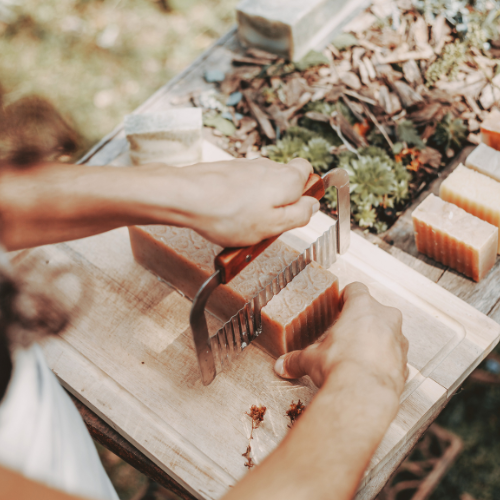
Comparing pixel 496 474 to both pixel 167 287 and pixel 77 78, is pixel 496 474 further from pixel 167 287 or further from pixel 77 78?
pixel 77 78

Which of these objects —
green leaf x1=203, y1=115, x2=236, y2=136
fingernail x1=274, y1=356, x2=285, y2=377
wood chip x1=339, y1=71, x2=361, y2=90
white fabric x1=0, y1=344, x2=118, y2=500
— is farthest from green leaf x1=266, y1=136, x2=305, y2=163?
white fabric x1=0, y1=344, x2=118, y2=500

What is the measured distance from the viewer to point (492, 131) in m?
1.96

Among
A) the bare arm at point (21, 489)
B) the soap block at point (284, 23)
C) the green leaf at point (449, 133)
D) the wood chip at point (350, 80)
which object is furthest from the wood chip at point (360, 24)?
the bare arm at point (21, 489)

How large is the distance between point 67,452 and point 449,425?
2004 millimetres

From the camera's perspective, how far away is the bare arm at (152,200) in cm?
129

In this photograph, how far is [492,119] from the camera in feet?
6.56

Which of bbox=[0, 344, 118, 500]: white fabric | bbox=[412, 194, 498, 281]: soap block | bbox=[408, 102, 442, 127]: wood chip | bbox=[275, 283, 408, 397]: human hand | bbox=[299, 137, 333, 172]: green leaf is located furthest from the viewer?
bbox=[408, 102, 442, 127]: wood chip

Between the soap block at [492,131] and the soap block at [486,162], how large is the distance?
7cm

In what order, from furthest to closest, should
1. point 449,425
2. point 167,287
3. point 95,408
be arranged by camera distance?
1. point 449,425
2. point 167,287
3. point 95,408

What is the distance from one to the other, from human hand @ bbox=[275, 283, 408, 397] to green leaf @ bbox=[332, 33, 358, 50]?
63.5 inches

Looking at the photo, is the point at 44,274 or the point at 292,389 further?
the point at 44,274

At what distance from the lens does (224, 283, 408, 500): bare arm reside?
934 millimetres

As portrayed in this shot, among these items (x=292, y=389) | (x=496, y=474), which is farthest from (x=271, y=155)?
(x=496, y=474)

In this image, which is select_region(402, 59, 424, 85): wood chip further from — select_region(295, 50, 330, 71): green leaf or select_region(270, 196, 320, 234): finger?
select_region(270, 196, 320, 234): finger
